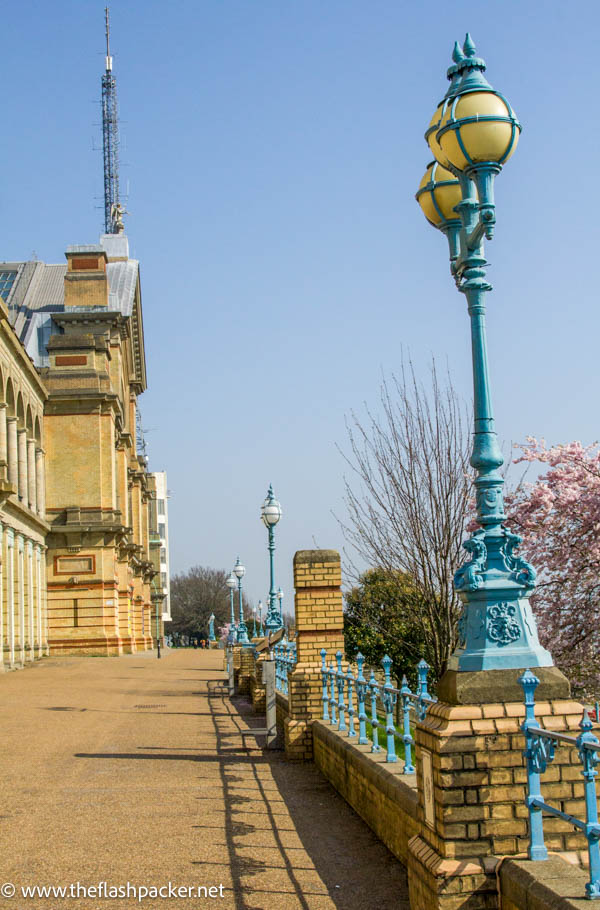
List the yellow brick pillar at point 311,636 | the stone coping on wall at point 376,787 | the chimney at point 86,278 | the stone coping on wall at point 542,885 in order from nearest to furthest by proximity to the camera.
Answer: the stone coping on wall at point 542,885, the stone coping on wall at point 376,787, the yellow brick pillar at point 311,636, the chimney at point 86,278

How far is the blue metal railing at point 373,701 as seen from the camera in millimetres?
6859

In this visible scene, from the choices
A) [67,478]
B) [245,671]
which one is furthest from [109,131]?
[245,671]

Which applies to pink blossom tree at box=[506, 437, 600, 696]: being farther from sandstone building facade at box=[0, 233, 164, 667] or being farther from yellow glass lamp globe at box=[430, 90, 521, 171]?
sandstone building facade at box=[0, 233, 164, 667]

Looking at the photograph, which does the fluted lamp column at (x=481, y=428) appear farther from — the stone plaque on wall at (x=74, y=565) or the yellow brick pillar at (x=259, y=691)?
the stone plaque on wall at (x=74, y=565)

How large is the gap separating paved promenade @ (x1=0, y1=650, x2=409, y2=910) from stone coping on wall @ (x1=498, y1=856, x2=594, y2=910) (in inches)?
65.2

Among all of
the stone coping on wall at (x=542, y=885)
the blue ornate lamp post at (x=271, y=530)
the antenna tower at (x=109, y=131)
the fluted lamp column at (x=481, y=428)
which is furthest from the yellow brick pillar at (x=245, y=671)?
the antenna tower at (x=109, y=131)

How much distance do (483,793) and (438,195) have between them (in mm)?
3744

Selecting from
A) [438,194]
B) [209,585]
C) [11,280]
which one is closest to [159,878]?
[438,194]

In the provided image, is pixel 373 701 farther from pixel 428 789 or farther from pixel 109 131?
pixel 109 131

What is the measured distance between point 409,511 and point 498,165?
34.7 feet

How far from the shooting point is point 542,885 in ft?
14.6

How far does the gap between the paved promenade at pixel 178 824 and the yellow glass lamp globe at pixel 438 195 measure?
4369 millimetres

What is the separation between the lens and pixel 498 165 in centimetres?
583

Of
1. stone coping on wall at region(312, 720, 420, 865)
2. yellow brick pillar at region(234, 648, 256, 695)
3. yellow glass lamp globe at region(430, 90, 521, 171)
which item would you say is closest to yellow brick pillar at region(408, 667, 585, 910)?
stone coping on wall at region(312, 720, 420, 865)
